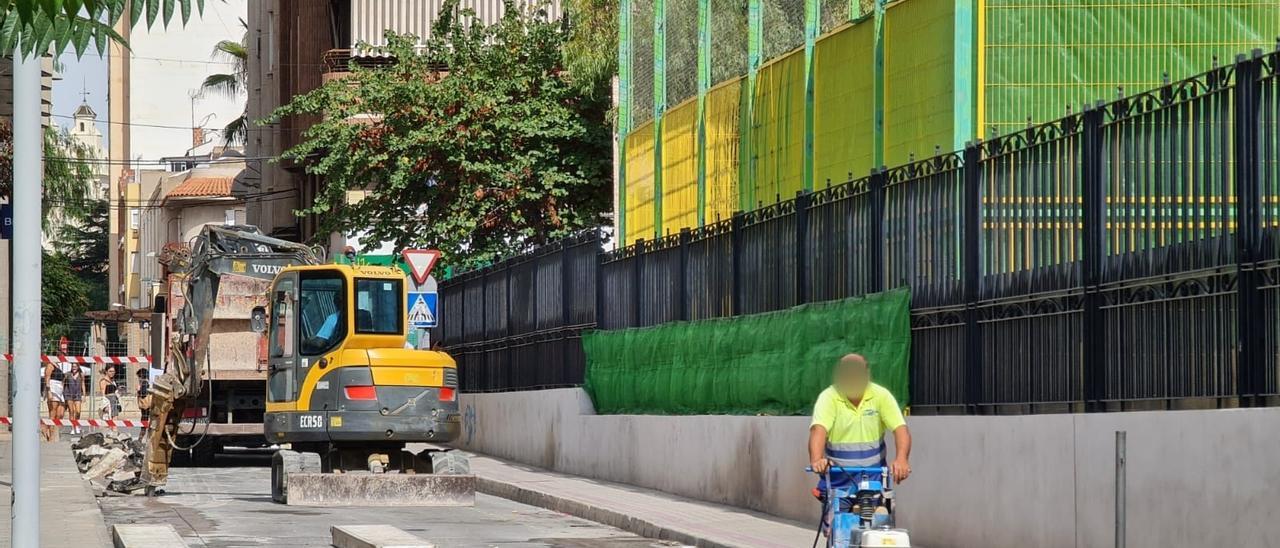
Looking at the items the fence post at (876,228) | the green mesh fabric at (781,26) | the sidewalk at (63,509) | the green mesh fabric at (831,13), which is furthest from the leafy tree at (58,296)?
the fence post at (876,228)

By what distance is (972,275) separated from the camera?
14359 millimetres

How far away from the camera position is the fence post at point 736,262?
65.4ft

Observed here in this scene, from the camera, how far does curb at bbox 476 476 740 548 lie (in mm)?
16438

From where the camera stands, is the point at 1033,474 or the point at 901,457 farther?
the point at 1033,474

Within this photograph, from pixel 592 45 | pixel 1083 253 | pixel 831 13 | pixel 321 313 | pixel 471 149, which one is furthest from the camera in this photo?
pixel 592 45

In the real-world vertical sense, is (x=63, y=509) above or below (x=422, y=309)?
below

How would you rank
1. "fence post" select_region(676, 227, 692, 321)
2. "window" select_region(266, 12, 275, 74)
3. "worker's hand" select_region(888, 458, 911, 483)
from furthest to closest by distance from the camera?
"window" select_region(266, 12, 275, 74) < "fence post" select_region(676, 227, 692, 321) < "worker's hand" select_region(888, 458, 911, 483)

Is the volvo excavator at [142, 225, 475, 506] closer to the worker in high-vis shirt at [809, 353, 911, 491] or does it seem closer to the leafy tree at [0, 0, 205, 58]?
the worker in high-vis shirt at [809, 353, 911, 491]

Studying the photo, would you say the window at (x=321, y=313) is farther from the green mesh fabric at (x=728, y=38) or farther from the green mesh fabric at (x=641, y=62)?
the green mesh fabric at (x=641, y=62)

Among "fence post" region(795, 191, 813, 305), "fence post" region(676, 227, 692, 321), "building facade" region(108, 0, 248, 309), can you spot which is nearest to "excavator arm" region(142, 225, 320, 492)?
"fence post" region(676, 227, 692, 321)

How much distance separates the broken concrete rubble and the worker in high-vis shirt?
13813 mm

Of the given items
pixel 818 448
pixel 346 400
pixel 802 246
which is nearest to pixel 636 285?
pixel 346 400

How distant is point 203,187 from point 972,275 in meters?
73.6

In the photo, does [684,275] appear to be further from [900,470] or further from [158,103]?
[158,103]
